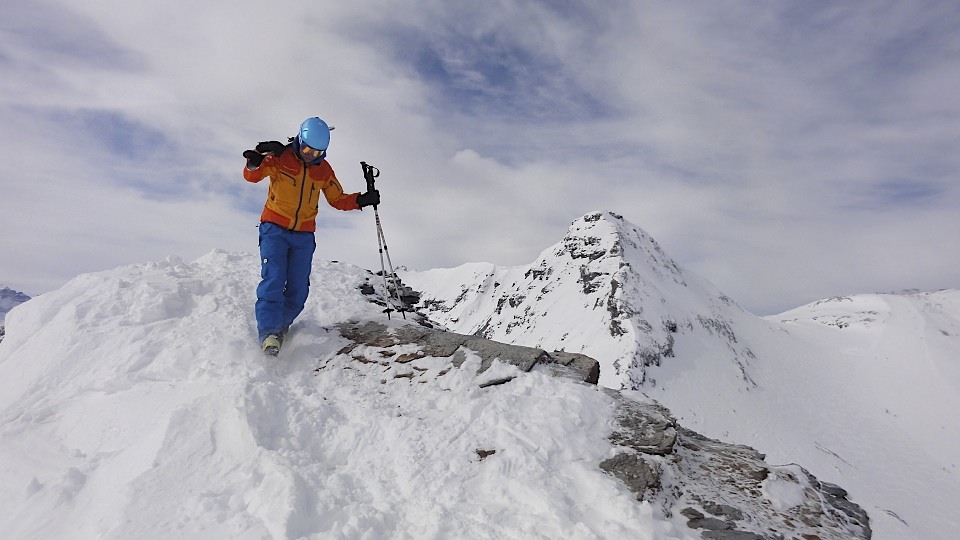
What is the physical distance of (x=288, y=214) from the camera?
7.43m

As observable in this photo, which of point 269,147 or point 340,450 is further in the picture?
point 269,147

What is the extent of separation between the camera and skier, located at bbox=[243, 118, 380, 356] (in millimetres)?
6965

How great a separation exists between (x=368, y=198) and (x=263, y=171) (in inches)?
69.8

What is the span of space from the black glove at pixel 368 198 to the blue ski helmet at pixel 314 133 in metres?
1.29

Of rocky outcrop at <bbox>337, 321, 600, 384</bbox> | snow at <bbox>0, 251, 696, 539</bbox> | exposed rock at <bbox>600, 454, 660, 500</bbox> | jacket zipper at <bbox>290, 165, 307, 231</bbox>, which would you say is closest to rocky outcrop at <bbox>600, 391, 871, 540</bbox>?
exposed rock at <bbox>600, 454, 660, 500</bbox>

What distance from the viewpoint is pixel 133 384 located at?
235 inches

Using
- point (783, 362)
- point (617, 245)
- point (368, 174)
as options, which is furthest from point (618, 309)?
point (368, 174)

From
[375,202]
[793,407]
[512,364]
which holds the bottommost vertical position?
[793,407]

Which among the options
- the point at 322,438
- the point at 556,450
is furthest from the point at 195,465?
the point at 556,450

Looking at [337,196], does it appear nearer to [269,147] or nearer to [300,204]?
[300,204]

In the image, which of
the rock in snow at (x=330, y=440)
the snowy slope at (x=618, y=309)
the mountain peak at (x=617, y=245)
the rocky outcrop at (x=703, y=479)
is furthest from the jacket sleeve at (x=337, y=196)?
the mountain peak at (x=617, y=245)

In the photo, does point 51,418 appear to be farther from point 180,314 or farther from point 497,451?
point 497,451

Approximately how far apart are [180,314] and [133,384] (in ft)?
7.20

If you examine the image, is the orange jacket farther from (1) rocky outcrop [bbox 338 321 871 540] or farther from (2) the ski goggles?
(1) rocky outcrop [bbox 338 321 871 540]
